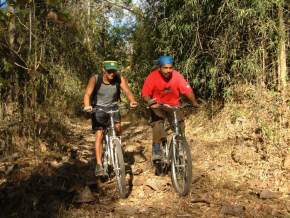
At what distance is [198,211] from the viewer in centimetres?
581

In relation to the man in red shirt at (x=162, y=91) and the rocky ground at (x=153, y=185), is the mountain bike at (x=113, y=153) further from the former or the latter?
the man in red shirt at (x=162, y=91)

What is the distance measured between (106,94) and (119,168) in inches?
43.2

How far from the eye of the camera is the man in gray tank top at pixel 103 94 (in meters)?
6.46

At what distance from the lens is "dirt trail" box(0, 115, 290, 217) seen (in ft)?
19.3

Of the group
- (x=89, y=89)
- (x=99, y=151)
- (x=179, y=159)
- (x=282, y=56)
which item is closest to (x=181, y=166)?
(x=179, y=159)

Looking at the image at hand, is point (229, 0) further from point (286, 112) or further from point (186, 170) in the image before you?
point (186, 170)

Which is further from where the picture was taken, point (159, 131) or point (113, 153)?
point (159, 131)

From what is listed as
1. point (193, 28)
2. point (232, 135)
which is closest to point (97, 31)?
point (193, 28)

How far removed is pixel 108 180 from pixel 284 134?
3.07 m

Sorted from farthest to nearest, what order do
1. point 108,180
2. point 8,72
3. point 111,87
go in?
point 8,72 < point 108,180 < point 111,87

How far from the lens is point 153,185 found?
6.80 m

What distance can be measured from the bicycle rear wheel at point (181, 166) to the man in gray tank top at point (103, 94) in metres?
0.84

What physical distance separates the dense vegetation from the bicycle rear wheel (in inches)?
98.1

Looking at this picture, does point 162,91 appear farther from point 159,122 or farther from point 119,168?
point 119,168
